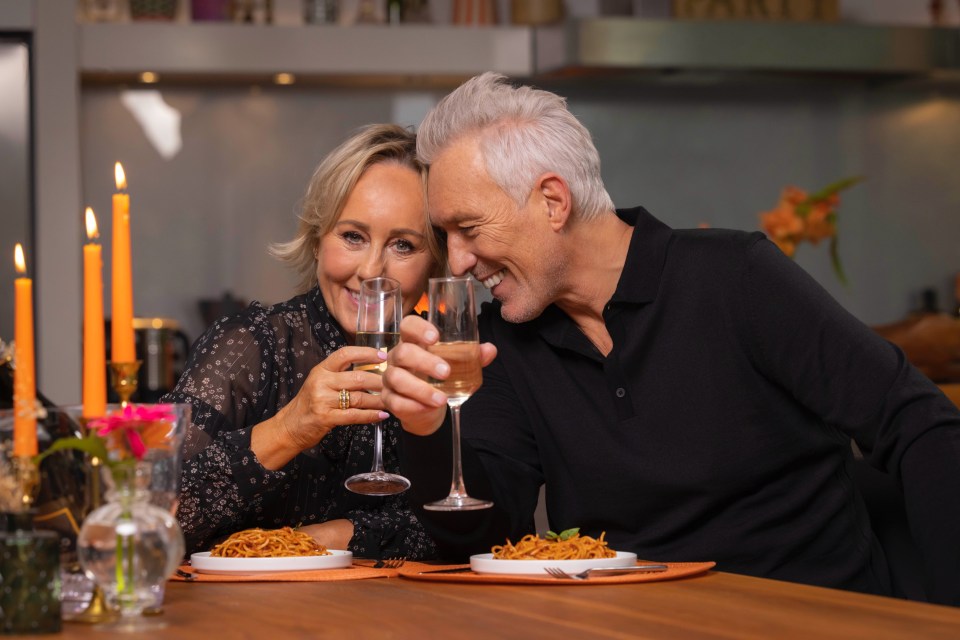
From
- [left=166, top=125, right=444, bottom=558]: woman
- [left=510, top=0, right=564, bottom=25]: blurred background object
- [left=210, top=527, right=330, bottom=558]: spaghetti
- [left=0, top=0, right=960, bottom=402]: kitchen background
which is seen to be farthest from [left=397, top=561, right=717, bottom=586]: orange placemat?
[left=510, top=0, right=564, bottom=25]: blurred background object

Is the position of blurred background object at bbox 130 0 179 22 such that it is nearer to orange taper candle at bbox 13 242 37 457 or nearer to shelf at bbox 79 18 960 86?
shelf at bbox 79 18 960 86

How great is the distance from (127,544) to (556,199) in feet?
3.39

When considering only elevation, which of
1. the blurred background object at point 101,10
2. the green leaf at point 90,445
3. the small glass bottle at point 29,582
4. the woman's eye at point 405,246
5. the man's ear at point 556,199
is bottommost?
the small glass bottle at point 29,582

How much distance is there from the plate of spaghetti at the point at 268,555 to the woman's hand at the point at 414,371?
200mm

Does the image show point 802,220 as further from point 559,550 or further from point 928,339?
point 559,550

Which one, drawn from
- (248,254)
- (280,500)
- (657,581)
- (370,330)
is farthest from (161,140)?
(657,581)

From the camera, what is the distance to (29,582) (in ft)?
3.50

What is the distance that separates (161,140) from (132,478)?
373cm

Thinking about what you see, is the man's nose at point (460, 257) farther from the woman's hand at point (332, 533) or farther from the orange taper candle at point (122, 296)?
the orange taper candle at point (122, 296)

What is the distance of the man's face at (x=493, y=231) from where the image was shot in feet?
6.28

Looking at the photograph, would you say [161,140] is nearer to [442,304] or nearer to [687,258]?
[687,258]

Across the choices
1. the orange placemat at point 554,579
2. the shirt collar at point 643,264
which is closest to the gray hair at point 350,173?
the shirt collar at point 643,264

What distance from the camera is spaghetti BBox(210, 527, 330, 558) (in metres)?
1.49

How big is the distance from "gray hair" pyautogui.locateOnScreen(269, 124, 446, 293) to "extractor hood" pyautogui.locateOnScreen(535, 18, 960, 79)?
2336mm
